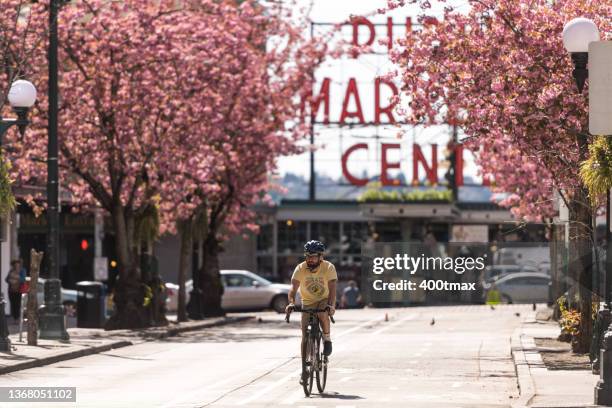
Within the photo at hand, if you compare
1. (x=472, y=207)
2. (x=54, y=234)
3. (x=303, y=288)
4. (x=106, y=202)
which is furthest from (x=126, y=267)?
(x=472, y=207)

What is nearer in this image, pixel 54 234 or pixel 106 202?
pixel 54 234

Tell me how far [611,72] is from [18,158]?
79.0 feet

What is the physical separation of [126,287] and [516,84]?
17.2m

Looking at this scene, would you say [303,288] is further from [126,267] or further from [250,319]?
[250,319]

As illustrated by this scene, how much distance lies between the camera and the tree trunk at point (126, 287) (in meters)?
36.6

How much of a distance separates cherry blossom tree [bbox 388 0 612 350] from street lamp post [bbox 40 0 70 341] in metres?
8.40

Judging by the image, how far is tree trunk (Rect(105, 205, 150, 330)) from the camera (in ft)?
120

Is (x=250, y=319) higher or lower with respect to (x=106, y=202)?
lower

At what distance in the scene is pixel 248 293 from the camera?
52906mm

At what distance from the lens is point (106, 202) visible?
36.5 metres

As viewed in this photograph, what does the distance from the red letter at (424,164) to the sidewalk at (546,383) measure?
41.2m

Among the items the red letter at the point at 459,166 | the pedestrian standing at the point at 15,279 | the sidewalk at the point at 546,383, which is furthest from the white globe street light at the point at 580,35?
the red letter at the point at 459,166

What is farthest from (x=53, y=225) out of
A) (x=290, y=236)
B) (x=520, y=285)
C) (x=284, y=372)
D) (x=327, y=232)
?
(x=327, y=232)

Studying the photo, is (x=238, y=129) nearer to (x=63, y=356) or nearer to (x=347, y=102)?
(x=63, y=356)
